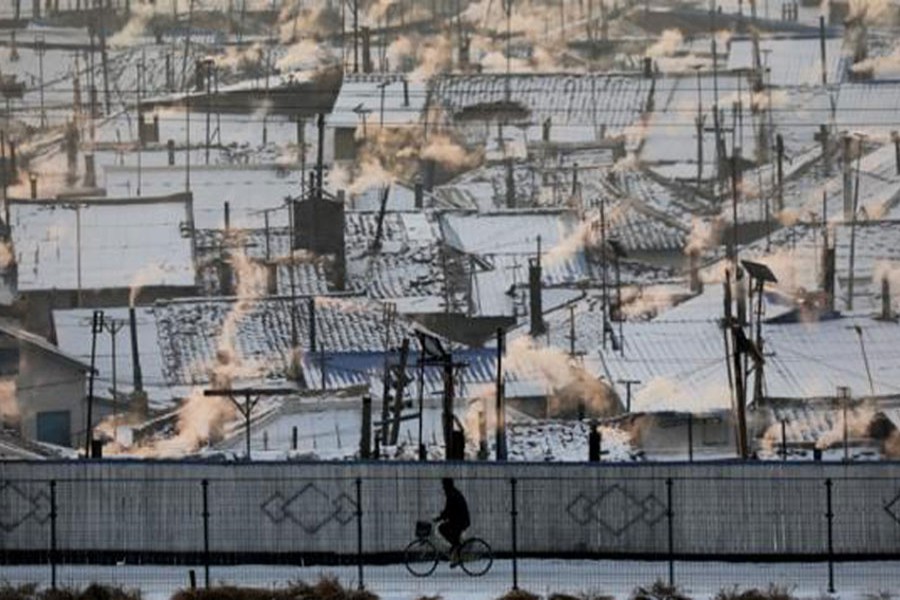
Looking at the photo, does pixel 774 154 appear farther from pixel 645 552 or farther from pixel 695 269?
pixel 645 552

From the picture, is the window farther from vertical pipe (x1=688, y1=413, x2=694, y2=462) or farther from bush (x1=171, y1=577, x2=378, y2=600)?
bush (x1=171, y1=577, x2=378, y2=600)

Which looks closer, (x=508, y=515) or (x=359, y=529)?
(x=359, y=529)

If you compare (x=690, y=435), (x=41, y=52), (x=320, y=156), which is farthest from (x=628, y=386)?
(x=41, y=52)

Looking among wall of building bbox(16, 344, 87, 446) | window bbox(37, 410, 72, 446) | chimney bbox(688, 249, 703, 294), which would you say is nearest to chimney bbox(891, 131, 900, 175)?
chimney bbox(688, 249, 703, 294)

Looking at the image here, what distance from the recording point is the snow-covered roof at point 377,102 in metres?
46.6

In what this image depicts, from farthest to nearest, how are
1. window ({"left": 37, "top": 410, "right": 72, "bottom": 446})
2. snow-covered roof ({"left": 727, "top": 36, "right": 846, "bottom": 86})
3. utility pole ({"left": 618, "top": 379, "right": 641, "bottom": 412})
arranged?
1. snow-covered roof ({"left": 727, "top": 36, "right": 846, "bottom": 86})
2. utility pole ({"left": 618, "top": 379, "right": 641, "bottom": 412})
3. window ({"left": 37, "top": 410, "right": 72, "bottom": 446})

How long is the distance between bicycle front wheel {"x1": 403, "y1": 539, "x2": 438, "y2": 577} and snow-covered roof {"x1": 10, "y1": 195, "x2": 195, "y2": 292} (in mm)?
22892

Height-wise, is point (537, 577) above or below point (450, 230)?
above

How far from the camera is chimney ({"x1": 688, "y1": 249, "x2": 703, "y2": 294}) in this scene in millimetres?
35275

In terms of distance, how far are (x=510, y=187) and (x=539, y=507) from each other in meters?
31.0

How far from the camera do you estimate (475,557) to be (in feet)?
38.8

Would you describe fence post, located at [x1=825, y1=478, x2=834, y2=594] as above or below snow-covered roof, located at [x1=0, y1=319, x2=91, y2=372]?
above

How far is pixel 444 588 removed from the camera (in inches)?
450

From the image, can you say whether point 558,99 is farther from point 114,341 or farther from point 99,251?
point 114,341
